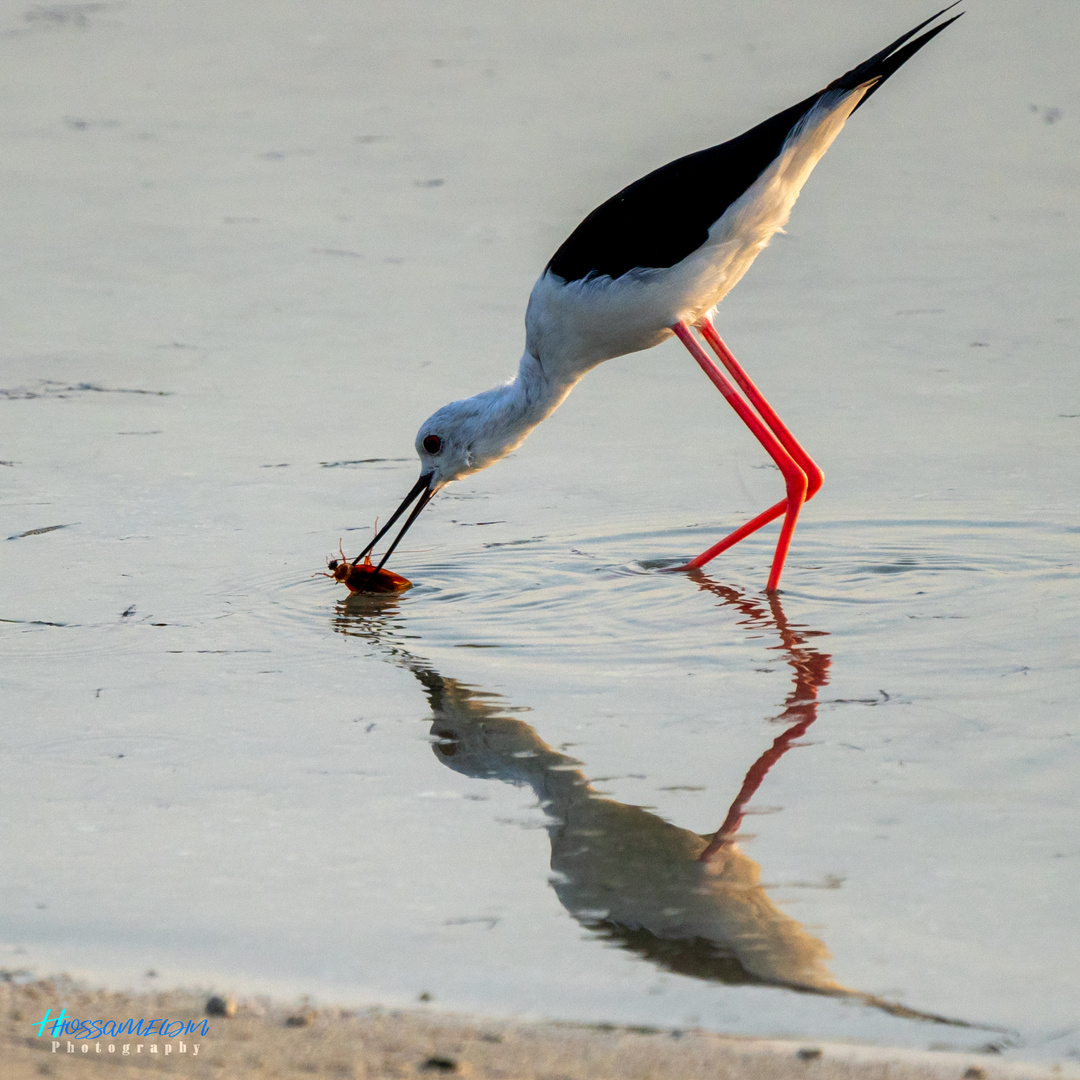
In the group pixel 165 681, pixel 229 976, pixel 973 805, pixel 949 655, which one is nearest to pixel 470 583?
pixel 165 681

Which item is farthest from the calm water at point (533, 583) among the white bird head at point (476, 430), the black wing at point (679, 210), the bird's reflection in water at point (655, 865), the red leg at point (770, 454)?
the black wing at point (679, 210)

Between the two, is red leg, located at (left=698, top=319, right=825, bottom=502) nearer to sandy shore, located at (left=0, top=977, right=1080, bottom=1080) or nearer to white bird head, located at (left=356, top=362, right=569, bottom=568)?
white bird head, located at (left=356, top=362, right=569, bottom=568)

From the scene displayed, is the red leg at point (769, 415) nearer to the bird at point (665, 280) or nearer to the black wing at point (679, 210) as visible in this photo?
the bird at point (665, 280)

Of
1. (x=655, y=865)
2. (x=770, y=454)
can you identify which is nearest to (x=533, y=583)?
(x=770, y=454)

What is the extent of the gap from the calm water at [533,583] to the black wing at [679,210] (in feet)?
3.34

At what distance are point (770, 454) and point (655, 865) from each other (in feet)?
9.85

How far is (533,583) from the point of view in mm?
5629

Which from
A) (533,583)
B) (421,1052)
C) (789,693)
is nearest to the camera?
(421,1052)

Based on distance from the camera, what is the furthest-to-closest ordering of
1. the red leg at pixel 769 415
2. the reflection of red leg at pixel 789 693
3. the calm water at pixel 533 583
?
the red leg at pixel 769 415, the reflection of red leg at pixel 789 693, the calm water at pixel 533 583

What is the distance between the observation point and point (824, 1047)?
2836 mm

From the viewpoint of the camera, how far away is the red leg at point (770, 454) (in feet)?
19.5

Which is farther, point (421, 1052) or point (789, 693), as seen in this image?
point (789, 693)

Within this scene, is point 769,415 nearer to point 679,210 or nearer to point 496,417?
point 679,210

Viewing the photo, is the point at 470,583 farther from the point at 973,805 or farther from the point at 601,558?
the point at 973,805
